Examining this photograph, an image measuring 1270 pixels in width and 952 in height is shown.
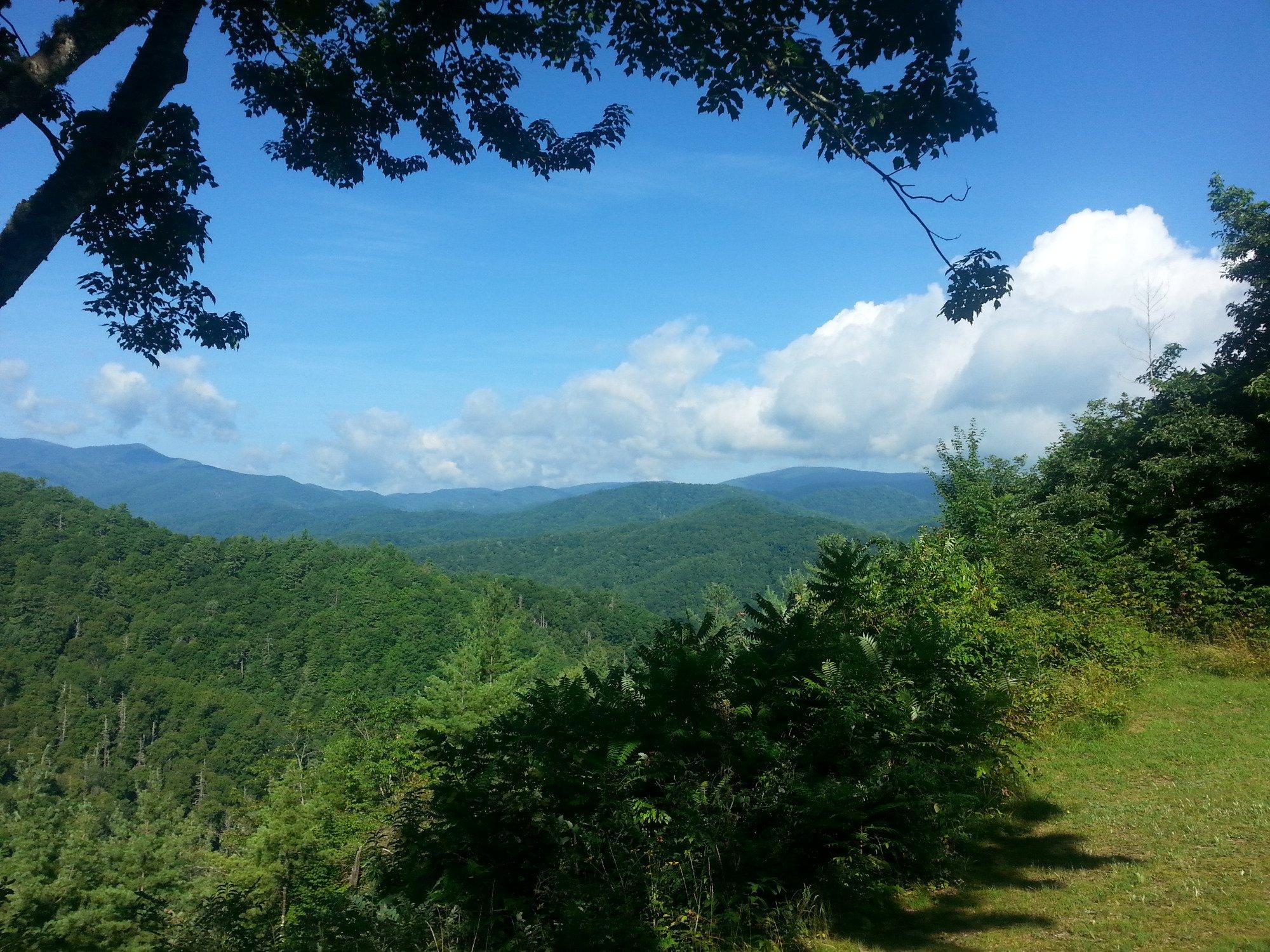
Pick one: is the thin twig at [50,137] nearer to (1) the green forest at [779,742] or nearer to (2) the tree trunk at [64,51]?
(2) the tree trunk at [64,51]

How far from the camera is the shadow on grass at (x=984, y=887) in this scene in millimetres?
3809

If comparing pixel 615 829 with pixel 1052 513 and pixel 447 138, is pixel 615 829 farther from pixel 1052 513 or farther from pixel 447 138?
pixel 1052 513

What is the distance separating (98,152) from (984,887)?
6877 millimetres

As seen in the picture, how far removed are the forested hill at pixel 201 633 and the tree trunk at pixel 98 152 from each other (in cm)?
4043

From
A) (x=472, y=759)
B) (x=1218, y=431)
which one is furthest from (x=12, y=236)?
(x=1218, y=431)

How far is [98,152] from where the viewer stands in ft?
11.9

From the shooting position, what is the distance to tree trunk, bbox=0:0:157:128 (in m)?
3.28

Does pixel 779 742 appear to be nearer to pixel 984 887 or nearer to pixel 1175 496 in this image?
pixel 984 887

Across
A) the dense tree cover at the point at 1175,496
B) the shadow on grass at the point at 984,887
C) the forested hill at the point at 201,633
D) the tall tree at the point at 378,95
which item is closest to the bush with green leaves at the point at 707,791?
the shadow on grass at the point at 984,887

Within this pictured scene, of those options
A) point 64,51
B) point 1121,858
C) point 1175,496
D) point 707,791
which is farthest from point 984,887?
point 1175,496

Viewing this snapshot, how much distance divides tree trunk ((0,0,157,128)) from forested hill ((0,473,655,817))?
40686mm

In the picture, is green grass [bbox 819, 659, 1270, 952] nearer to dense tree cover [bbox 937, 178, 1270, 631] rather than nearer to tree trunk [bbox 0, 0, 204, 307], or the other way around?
dense tree cover [bbox 937, 178, 1270, 631]

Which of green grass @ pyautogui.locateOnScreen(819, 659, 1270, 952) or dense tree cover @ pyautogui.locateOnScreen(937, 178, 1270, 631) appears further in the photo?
dense tree cover @ pyautogui.locateOnScreen(937, 178, 1270, 631)

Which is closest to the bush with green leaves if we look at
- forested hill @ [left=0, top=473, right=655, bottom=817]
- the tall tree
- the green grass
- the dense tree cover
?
the green grass
